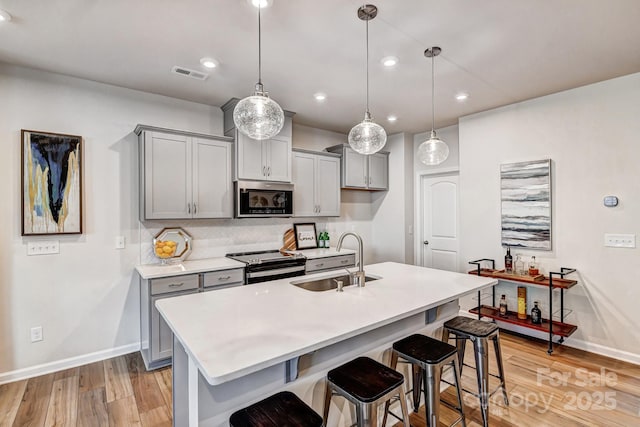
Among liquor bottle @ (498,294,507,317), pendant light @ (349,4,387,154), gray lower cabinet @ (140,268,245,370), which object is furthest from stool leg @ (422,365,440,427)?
liquor bottle @ (498,294,507,317)

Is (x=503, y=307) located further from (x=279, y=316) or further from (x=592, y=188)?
(x=279, y=316)

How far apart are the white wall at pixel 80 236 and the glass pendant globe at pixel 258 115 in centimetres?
195

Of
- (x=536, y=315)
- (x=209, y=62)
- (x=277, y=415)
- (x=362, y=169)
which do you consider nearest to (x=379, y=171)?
(x=362, y=169)

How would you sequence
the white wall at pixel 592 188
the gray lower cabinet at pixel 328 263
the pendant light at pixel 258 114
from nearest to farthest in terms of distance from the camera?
the pendant light at pixel 258 114, the white wall at pixel 592 188, the gray lower cabinet at pixel 328 263

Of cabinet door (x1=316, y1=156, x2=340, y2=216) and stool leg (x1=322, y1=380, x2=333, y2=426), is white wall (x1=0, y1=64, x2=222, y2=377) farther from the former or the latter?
stool leg (x1=322, y1=380, x2=333, y2=426)

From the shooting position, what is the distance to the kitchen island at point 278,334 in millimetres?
1294

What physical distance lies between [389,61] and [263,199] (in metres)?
2.03

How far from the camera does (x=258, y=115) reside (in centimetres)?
188

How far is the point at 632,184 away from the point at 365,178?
2.92 meters

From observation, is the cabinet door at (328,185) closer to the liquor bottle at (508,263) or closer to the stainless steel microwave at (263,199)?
the stainless steel microwave at (263,199)

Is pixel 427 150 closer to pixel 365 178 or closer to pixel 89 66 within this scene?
pixel 365 178

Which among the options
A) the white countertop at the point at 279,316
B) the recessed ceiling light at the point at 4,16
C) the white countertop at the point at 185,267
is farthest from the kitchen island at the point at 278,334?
the recessed ceiling light at the point at 4,16

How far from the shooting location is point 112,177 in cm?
315

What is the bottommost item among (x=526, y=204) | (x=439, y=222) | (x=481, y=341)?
(x=481, y=341)
